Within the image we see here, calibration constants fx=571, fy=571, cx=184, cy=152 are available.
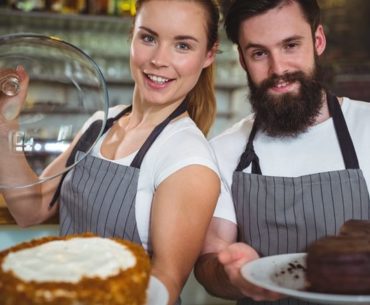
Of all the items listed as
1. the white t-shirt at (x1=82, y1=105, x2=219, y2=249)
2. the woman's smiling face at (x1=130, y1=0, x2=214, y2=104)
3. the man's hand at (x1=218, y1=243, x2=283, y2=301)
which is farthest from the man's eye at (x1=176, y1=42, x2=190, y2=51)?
the man's hand at (x1=218, y1=243, x2=283, y2=301)

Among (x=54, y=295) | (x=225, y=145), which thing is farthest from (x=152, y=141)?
(x=54, y=295)

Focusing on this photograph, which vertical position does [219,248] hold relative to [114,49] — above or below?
below

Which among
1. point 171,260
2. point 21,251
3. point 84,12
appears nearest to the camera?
point 21,251

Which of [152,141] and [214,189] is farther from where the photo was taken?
[152,141]

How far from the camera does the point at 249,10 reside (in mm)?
1668

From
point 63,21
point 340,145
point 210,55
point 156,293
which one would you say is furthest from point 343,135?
point 63,21

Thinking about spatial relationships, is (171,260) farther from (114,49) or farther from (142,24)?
(114,49)

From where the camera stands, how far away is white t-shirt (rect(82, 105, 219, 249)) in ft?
4.67

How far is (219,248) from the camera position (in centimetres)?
154

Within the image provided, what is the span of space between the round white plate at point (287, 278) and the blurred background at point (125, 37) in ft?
9.37

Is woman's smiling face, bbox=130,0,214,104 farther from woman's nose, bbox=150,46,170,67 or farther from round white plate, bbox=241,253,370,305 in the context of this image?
round white plate, bbox=241,253,370,305

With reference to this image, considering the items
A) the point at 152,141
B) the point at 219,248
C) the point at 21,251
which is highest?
the point at 152,141

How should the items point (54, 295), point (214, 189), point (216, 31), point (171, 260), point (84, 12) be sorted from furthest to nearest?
1. point (84, 12)
2. point (216, 31)
3. point (214, 189)
4. point (171, 260)
5. point (54, 295)

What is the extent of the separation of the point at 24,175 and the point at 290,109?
777 mm
